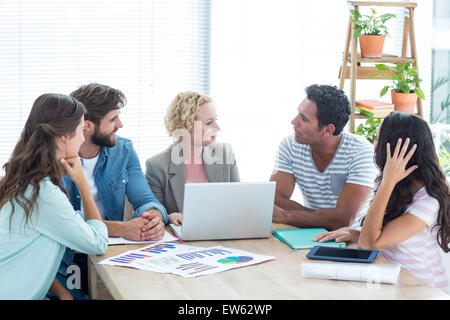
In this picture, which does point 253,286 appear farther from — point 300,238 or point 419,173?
point 419,173

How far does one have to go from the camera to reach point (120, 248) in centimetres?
191

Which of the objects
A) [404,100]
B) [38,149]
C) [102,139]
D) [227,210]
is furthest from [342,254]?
[404,100]

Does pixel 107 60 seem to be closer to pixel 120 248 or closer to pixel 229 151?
pixel 229 151

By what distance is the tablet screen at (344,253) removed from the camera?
1.77 metres

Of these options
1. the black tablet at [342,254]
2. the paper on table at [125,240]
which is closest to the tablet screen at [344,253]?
the black tablet at [342,254]

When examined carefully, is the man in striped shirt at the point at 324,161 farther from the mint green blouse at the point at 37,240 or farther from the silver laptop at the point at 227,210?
the mint green blouse at the point at 37,240

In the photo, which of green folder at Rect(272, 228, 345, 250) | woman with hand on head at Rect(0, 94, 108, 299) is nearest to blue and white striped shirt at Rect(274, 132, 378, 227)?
green folder at Rect(272, 228, 345, 250)

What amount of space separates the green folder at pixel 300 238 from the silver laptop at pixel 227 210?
0.07m

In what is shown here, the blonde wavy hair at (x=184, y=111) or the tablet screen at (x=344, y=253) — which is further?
the blonde wavy hair at (x=184, y=111)

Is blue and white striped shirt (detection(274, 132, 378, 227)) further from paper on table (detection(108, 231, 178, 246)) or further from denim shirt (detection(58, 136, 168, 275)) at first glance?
paper on table (detection(108, 231, 178, 246))

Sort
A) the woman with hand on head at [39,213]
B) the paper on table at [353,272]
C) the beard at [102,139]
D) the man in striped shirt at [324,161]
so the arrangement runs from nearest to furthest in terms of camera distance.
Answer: the paper on table at [353,272]
the woman with hand on head at [39,213]
the beard at [102,139]
the man in striped shirt at [324,161]

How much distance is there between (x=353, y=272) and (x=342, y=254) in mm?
176

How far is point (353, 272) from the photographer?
1609 mm
